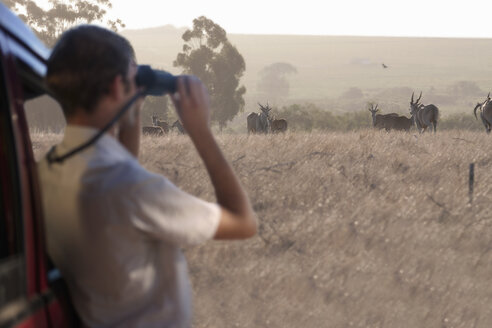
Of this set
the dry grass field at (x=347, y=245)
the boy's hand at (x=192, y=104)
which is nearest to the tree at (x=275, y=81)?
the dry grass field at (x=347, y=245)

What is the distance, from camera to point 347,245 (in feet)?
21.7

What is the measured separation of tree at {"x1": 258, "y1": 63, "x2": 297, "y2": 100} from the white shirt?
149854mm

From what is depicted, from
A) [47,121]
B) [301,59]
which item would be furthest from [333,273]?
[301,59]

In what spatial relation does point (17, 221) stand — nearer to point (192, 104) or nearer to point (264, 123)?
point (192, 104)

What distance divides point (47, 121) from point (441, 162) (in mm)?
41145

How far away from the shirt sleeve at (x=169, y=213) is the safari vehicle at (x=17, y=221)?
27 centimetres

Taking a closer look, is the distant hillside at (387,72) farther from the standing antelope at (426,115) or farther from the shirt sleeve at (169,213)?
the shirt sleeve at (169,213)

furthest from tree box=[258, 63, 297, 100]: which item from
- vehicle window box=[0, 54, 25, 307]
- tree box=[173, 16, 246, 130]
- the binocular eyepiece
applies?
vehicle window box=[0, 54, 25, 307]

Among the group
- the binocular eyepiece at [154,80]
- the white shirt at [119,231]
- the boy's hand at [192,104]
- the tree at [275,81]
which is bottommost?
the tree at [275,81]

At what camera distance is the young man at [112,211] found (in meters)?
1.59

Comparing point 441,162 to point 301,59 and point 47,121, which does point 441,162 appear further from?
point 301,59

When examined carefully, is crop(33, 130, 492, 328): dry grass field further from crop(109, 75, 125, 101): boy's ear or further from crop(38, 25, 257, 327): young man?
crop(109, 75, 125, 101): boy's ear

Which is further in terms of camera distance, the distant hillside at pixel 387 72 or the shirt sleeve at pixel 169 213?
the distant hillside at pixel 387 72

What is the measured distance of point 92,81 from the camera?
1.66 m
